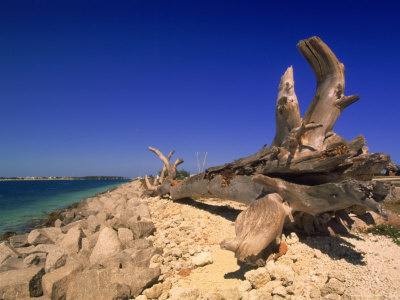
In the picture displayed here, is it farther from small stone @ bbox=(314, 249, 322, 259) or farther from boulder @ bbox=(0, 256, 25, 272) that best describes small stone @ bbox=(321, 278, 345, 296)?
boulder @ bbox=(0, 256, 25, 272)

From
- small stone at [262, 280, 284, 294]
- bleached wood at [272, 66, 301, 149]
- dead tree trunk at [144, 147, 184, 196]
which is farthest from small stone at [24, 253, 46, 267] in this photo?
dead tree trunk at [144, 147, 184, 196]

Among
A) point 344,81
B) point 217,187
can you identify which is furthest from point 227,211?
point 344,81

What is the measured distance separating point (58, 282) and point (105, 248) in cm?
117

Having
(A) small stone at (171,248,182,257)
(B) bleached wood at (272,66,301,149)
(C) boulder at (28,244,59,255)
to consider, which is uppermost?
(B) bleached wood at (272,66,301,149)

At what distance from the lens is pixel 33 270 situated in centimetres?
350

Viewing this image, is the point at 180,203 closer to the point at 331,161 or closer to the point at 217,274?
the point at 217,274

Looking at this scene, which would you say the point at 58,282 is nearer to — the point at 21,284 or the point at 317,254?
the point at 21,284

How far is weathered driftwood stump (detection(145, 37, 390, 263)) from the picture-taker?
10.6ft

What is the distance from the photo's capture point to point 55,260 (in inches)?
158

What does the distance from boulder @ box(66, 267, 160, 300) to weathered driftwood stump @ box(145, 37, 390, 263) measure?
1.13 m

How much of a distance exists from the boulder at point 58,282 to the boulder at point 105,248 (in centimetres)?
83

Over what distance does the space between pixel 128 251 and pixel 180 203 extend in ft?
14.1

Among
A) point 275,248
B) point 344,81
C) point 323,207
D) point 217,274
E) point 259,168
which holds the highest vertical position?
point 344,81

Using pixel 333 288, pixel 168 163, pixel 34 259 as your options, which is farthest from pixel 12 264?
pixel 168 163
